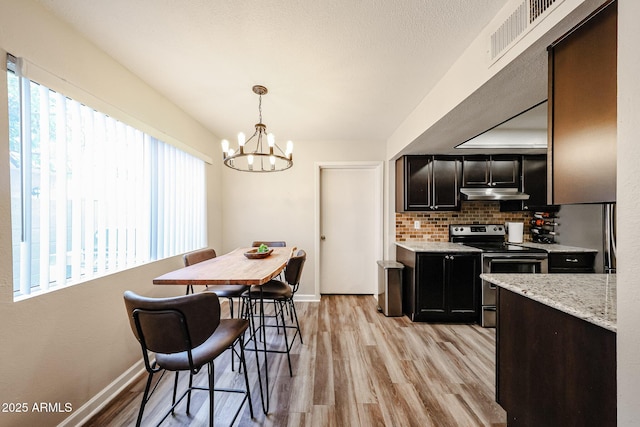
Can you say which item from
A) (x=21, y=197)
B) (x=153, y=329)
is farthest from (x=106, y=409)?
(x=21, y=197)

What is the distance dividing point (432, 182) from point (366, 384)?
2.53 m

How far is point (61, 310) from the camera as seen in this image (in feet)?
4.51

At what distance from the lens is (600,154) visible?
3.04 feet

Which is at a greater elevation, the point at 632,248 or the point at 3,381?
the point at 632,248

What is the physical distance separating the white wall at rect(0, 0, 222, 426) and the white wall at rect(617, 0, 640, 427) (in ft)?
8.09

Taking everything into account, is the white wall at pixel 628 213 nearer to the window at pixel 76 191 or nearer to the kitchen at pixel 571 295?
the kitchen at pixel 571 295

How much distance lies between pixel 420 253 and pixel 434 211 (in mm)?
822

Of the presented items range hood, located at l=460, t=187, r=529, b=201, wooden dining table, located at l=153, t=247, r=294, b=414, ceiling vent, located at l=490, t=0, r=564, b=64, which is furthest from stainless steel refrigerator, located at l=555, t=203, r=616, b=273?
wooden dining table, located at l=153, t=247, r=294, b=414

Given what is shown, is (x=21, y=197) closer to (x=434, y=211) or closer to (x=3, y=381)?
(x=3, y=381)

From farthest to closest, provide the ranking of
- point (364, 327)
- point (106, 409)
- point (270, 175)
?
point (270, 175) → point (364, 327) → point (106, 409)

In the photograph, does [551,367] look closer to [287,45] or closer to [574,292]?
[574,292]

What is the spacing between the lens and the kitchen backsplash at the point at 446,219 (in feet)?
11.3

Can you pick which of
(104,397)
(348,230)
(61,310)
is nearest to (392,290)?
(348,230)

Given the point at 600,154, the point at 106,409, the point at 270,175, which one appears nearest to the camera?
the point at 600,154
